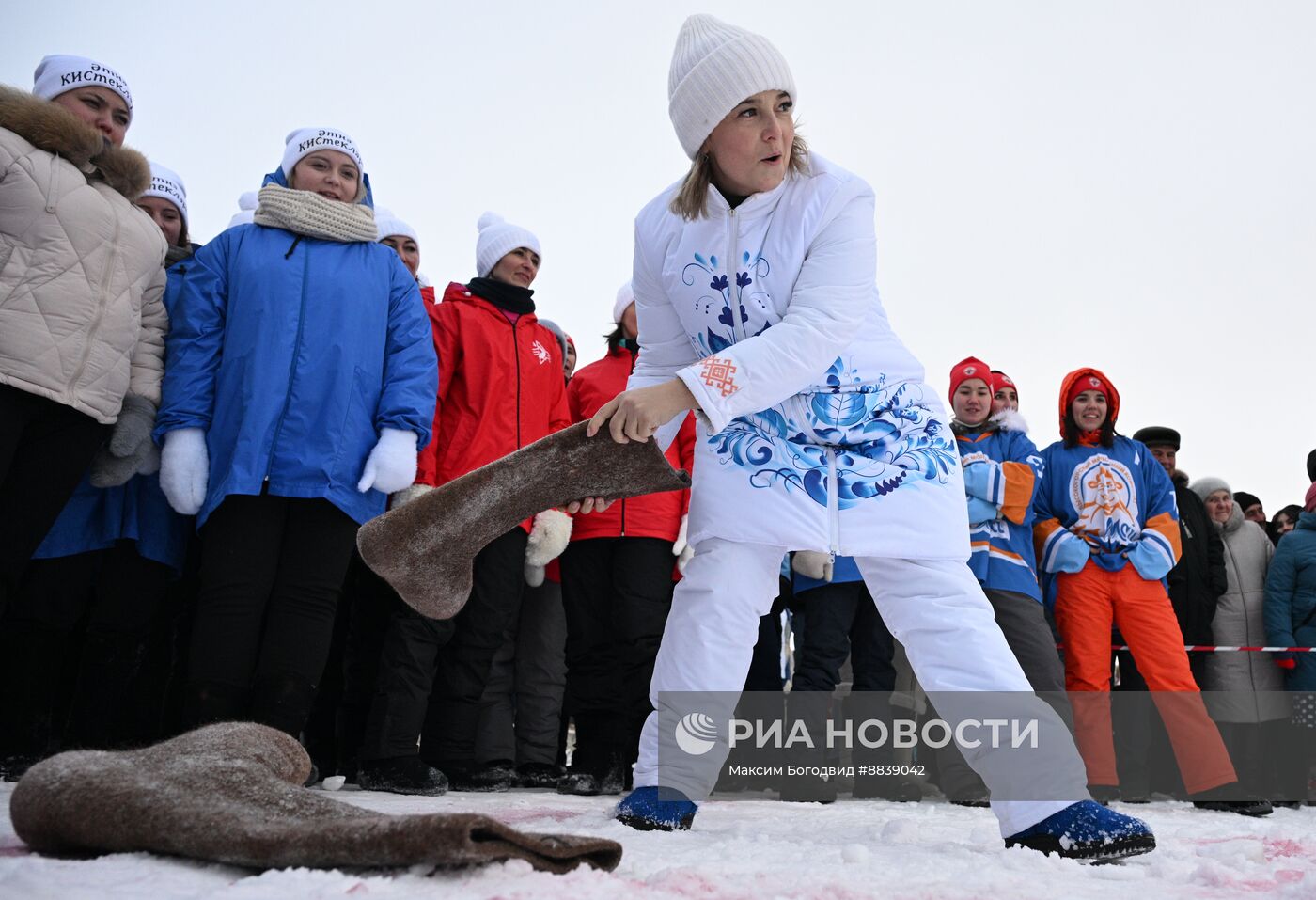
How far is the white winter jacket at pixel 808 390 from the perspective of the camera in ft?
8.17

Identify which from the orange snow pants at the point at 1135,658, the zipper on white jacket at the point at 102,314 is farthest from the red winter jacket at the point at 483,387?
the orange snow pants at the point at 1135,658

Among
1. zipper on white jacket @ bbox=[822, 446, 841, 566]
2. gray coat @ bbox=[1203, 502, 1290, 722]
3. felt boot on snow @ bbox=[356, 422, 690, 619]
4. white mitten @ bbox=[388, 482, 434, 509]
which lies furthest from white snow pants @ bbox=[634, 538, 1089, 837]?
gray coat @ bbox=[1203, 502, 1290, 722]

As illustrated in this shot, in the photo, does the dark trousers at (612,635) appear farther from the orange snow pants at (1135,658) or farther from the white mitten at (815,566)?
the orange snow pants at (1135,658)

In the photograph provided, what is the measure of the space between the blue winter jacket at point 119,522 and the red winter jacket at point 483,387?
883mm

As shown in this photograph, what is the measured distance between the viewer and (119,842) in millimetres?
1563

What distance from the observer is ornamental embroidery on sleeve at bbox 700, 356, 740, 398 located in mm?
2428

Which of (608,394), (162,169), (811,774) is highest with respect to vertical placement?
(162,169)

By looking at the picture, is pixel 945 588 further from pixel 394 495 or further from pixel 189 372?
pixel 189 372

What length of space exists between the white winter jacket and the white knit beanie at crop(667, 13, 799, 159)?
0.21 meters

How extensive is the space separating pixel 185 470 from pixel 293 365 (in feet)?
1.45

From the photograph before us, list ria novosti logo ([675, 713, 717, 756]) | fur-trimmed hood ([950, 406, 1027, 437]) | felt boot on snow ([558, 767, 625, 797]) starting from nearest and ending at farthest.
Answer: ria novosti logo ([675, 713, 717, 756]) → felt boot on snow ([558, 767, 625, 797]) → fur-trimmed hood ([950, 406, 1027, 437])

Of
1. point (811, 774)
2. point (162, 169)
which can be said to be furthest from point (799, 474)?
point (162, 169)

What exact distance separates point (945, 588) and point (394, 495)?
209cm

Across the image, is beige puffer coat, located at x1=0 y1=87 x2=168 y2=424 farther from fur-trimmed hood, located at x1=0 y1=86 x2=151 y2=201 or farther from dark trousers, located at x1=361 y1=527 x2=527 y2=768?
dark trousers, located at x1=361 y1=527 x2=527 y2=768
